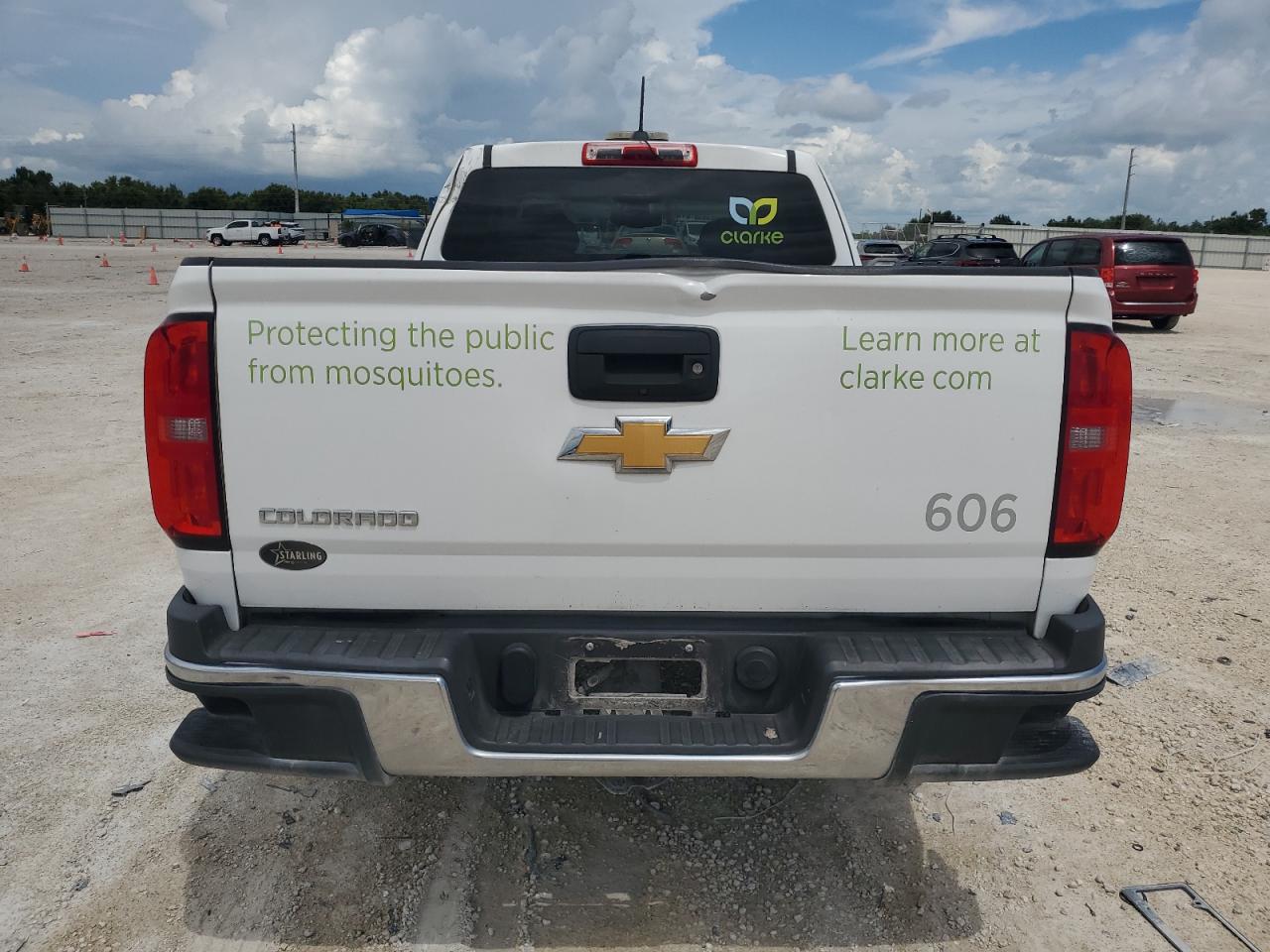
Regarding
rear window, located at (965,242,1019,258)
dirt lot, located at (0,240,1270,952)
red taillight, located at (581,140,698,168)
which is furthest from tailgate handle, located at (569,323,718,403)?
rear window, located at (965,242,1019,258)

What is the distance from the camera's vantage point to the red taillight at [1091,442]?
225 cm

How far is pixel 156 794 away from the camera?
10.6ft

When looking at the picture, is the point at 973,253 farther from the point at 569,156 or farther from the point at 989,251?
the point at 569,156

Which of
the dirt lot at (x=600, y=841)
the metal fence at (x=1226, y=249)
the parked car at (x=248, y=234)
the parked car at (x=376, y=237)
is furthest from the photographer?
the metal fence at (x=1226, y=249)

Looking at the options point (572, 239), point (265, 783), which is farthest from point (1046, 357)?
point (265, 783)

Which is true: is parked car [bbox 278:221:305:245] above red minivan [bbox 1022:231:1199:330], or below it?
above

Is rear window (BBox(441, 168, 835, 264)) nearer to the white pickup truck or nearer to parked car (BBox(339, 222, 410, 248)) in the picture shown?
the white pickup truck

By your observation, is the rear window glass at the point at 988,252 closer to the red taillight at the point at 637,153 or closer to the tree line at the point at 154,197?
the red taillight at the point at 637,153

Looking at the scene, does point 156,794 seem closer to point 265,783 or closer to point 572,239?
point 265,783

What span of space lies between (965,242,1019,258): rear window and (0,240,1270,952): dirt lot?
715 inches

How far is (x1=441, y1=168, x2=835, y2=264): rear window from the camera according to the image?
4031 millimetres

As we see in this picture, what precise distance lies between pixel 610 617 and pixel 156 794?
1921 mm

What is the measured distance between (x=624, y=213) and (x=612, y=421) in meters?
2.14

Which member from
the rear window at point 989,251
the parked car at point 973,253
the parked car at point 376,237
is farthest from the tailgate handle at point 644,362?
the parked car at point 376,237
